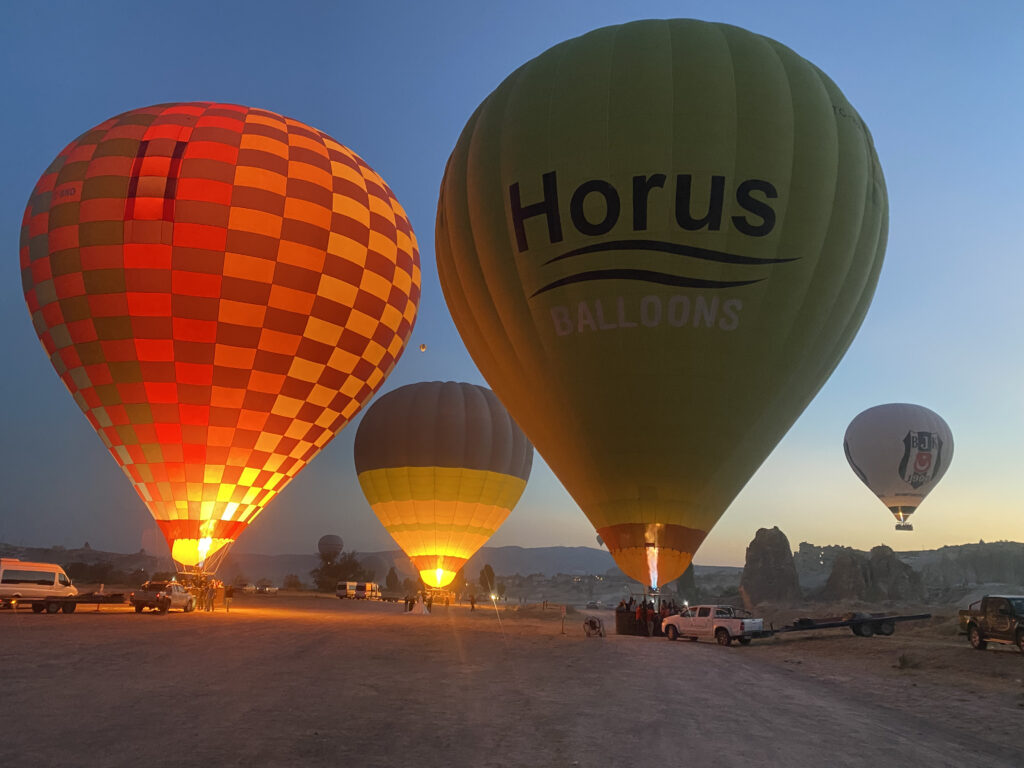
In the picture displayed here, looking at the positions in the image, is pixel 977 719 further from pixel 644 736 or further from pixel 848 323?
pixel 848 323

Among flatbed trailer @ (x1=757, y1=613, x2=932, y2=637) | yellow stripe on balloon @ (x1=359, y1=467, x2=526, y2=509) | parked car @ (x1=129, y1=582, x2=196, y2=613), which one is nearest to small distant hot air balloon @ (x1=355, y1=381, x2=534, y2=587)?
yellow stripe on balloon @ (x1=359, y1=467, x2=526, y2=509)

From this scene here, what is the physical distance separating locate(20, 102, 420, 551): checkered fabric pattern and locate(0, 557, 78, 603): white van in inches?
208

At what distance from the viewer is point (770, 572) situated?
64.1 meters

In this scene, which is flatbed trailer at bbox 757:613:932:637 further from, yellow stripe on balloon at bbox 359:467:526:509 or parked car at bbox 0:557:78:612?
parked car at bbox 0:557:78:612

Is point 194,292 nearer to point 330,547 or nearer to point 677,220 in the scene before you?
point 677,220

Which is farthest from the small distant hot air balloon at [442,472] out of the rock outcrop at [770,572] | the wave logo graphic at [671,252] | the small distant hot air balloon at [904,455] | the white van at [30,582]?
the rock outcrop at [770,572]

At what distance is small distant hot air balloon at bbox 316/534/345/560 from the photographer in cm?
8556

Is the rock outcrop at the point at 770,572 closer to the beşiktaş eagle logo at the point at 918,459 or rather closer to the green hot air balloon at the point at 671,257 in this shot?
the beşiktaş eagle logo at the point at 918,459

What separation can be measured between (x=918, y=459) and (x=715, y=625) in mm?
35202

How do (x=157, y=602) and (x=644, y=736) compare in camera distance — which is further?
(x=157, y=602)

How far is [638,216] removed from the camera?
43.5 feet

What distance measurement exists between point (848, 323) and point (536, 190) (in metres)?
7.38

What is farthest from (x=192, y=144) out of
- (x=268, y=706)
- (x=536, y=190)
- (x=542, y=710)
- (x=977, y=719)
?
(x=977, y=719)

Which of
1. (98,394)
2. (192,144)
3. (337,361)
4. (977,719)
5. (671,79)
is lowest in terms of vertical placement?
(977,719)
